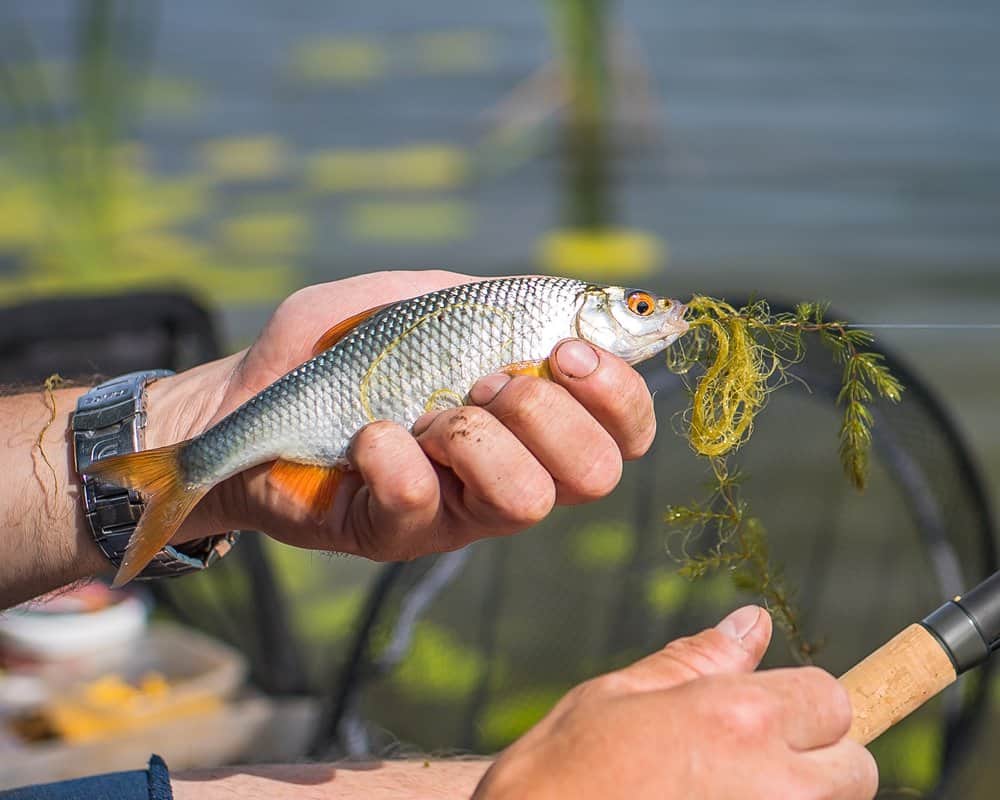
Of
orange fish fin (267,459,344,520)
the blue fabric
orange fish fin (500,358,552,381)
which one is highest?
orange fish fin (500,358,552,381)

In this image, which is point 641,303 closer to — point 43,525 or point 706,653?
point 706,653

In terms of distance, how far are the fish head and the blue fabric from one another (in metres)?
0.82

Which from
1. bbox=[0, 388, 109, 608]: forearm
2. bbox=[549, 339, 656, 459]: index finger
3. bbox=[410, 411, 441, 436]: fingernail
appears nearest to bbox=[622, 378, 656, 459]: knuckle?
bbox=[549, 339, 656, 459]: index finger

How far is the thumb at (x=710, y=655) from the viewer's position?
138 centimetres

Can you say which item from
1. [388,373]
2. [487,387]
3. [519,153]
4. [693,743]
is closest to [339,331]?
[388,373]

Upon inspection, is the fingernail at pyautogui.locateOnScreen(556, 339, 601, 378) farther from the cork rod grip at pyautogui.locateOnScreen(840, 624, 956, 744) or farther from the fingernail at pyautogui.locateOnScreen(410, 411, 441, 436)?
the cork rod grip at pyautogui.locateOnScreen(840, 624, 956, 744)

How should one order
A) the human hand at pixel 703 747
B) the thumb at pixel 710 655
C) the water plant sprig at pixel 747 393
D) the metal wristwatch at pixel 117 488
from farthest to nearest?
the metal wristwatch at pixel 117 488 → the water plant sprig at pixel 747 393 → the thumb at pixel 710 655 → the human hand at pixel 703 747

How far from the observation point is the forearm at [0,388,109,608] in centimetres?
195

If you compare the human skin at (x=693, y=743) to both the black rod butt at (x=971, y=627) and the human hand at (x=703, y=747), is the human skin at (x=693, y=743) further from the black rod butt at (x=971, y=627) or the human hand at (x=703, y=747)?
the black rod butt at (x=971, y=627)

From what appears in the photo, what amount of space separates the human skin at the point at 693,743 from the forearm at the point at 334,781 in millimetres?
426

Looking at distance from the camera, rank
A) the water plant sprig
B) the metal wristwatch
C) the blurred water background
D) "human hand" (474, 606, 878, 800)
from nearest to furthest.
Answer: "human hand" (474, 606, 878, 800), the water plant sprig, the metal wristwatch, the blurred water background

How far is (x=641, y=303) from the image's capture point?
1.72 metres

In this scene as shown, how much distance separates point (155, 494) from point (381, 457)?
0.36m

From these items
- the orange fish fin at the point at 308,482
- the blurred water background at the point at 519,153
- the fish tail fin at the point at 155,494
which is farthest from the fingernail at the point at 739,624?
the blurred water background at the point at 519,153
